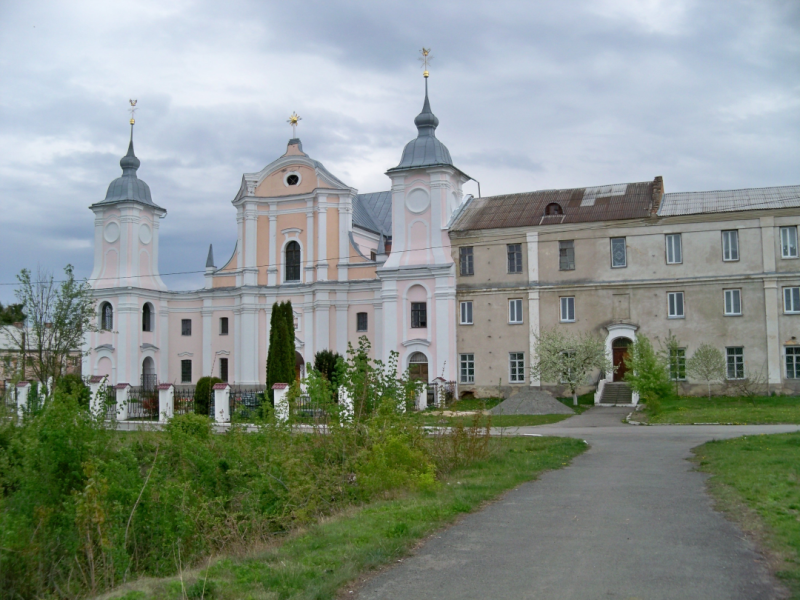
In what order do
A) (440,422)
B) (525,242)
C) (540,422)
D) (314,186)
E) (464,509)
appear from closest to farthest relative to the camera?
(464,509) < (440,422) < (540,422) < (525,242) < (314,186)

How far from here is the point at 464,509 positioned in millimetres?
9664

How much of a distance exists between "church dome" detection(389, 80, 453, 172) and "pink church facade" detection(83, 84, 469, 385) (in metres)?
0.06

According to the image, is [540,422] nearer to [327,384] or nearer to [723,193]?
[327,384]

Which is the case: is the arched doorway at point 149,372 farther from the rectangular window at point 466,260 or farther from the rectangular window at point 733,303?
the rectangular window at point 733,303

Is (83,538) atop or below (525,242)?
below

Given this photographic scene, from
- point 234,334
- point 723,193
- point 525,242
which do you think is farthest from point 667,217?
point 234,334

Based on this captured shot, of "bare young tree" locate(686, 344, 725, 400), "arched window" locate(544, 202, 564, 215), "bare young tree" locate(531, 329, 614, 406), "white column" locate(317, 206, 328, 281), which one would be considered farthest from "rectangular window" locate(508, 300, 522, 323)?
"white column" locate(317, 206, 328, 281)

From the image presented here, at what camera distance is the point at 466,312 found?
125ft

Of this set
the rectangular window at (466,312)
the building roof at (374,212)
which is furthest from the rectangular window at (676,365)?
the building roof at (374,212)

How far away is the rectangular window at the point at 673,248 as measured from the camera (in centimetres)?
3509

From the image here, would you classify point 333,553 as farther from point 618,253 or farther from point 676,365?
point 618,253

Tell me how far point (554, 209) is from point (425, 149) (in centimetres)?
721

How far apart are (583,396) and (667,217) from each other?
8783 millimetres

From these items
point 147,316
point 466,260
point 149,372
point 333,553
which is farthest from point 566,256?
point 333,553
